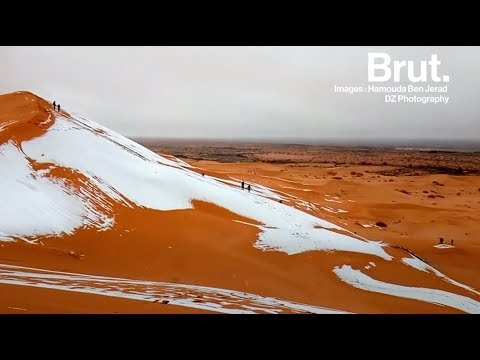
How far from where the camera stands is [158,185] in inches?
182

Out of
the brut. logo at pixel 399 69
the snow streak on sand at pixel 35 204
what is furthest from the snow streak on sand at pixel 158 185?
the brut. logo at pixel 399 69

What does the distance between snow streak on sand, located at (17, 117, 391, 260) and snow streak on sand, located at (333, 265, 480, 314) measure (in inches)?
14.0

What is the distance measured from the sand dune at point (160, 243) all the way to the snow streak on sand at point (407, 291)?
0.01 m

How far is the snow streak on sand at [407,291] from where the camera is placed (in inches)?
154

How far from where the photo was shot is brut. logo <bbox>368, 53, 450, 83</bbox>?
14.1 ft

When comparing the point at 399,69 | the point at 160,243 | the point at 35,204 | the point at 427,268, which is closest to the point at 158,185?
the point at 160,243

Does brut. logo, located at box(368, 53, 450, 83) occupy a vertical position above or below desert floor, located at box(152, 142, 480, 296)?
above

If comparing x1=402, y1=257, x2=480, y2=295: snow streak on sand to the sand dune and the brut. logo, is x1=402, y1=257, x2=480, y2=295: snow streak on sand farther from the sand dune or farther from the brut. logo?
the brut. logo

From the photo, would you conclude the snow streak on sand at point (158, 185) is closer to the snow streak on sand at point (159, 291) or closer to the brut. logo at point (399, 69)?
the snow streak on sand at point (159, 291)

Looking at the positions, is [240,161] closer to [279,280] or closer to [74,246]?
[279,280]

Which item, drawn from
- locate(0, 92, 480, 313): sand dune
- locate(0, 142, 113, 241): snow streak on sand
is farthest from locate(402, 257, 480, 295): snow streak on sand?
locate(0, 142, 113, 241): snow streak on sand

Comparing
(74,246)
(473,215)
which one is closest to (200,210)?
(74,246)

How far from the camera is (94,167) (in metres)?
4.26

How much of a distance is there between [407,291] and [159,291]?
7.80 feet
